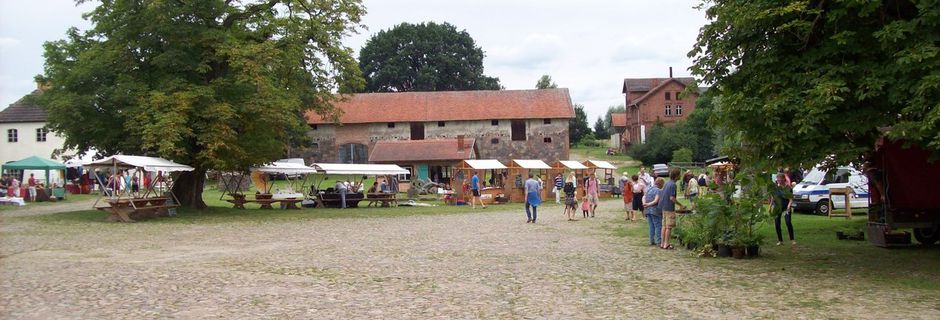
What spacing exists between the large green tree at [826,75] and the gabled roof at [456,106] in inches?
1968

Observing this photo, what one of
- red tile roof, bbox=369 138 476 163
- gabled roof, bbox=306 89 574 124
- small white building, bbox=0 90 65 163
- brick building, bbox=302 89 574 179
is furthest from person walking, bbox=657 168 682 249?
small white building, bbox=0 90 65 163

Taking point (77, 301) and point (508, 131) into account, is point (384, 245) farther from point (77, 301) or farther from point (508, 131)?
point (508, 131)

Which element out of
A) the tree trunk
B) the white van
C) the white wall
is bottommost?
the white van

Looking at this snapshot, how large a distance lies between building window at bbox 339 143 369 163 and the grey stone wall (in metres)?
0.33

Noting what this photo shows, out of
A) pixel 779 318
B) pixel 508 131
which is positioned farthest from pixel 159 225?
pixel 508 131

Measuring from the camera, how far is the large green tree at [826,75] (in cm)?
985

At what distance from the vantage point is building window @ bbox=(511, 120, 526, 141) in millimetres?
62625

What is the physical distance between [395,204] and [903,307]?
27.3 meters

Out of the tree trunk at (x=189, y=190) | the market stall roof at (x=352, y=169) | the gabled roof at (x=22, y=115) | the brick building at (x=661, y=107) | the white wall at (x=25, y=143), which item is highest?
the brick building at (x=661, y=107)

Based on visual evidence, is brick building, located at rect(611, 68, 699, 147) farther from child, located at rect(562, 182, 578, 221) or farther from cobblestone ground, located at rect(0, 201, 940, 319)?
cobblestone ground, located at rect(0, 201, 940, 319)

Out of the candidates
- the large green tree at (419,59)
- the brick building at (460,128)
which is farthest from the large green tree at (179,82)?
the large green tree at (419,59)

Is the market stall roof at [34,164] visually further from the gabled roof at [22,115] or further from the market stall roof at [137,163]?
the gabled roof at [22,115]

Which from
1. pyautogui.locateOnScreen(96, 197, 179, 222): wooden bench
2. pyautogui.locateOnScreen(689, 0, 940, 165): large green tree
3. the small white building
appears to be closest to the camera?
pyautogui.locateOnScreen(689, 0, 940, 165): large green tree

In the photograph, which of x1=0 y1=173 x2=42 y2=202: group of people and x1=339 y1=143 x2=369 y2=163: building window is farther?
x1=339 y1=143 x2=369 y2=163: building window
